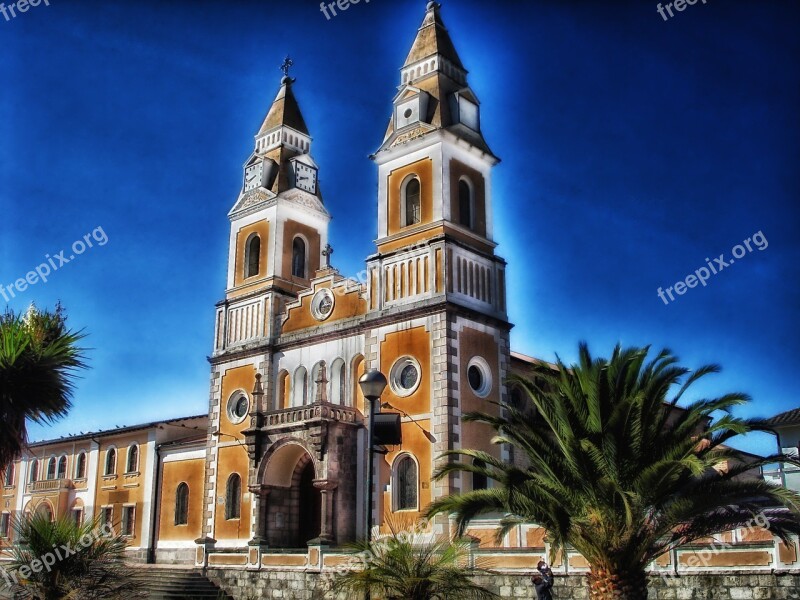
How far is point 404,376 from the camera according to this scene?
29.8m

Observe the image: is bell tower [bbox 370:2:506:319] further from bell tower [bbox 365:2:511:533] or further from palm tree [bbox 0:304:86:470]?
palm tree [bbox 0:304:86:470]

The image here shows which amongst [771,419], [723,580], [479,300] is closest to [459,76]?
[479,300]

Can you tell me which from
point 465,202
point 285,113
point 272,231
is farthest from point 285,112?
point 465,202

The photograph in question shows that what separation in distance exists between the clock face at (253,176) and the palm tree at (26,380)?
1930 centimetres

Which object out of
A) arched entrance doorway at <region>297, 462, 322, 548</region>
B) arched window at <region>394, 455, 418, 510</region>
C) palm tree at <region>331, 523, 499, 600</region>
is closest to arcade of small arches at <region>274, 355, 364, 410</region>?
arched entrance doorway at <region>297, 462, 322, 548</region>

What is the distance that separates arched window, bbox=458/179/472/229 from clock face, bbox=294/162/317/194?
8.37 metres

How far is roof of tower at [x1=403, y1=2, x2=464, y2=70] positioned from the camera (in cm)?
3366

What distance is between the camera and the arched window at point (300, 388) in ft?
108

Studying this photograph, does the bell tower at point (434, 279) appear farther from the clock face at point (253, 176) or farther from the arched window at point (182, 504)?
the arched window at point (182, 504)

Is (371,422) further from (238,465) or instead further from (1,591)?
(238,465)

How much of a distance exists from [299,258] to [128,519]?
1392cm

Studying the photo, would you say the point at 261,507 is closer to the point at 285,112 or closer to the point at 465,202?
the point at 465,202

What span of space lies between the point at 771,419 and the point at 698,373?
1599 centimetres

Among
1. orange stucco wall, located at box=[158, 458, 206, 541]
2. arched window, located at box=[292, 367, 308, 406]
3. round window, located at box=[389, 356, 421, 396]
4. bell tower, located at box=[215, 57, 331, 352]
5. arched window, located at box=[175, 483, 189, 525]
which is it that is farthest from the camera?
arched window, located at box=[175, 483, 189, 525]
